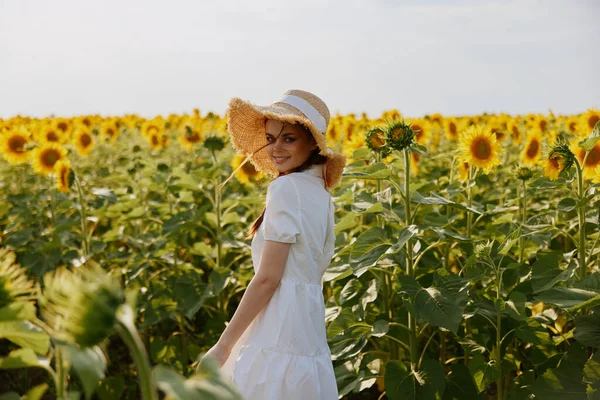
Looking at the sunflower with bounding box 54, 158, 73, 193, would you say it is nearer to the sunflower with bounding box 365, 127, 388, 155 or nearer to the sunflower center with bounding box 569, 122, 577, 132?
the sunflower with bounding box 365, 127, 388, 155

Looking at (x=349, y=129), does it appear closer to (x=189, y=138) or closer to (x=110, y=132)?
(x=189, y=138)

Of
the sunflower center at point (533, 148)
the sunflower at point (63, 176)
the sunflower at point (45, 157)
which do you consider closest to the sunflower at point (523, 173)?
the sunflower center at point (533, 148)

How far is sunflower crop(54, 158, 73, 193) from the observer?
13.3 feet

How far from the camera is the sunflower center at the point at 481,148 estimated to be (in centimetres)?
345

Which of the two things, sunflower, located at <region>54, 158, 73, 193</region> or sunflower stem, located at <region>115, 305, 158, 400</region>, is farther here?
sunflower, located at <region>54, 158, 73, 193</region>

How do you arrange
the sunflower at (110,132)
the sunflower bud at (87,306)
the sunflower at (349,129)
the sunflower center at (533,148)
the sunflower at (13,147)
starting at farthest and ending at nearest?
the sunflower at (110,132)
the sunflower at (349,129)
the sunflower at (13,147)
the sunflower center at (533,148)
the sunflower bud at (87,306)

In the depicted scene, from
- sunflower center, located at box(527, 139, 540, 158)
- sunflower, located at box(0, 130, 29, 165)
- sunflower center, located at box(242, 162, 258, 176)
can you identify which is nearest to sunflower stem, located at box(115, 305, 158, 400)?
sunflower center, located at box(242, 162, 258, 176)

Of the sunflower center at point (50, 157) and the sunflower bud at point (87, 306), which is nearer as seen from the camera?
the sunflower bud at point (87, 306)

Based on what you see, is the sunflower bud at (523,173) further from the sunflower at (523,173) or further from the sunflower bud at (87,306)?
the sunflower bud at (87,306)

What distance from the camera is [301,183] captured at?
2217 millimetres

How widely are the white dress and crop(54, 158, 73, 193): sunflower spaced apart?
2.17 meters

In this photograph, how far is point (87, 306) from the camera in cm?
65

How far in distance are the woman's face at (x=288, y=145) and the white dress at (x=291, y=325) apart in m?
0.10

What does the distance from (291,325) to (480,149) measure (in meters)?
1.67
